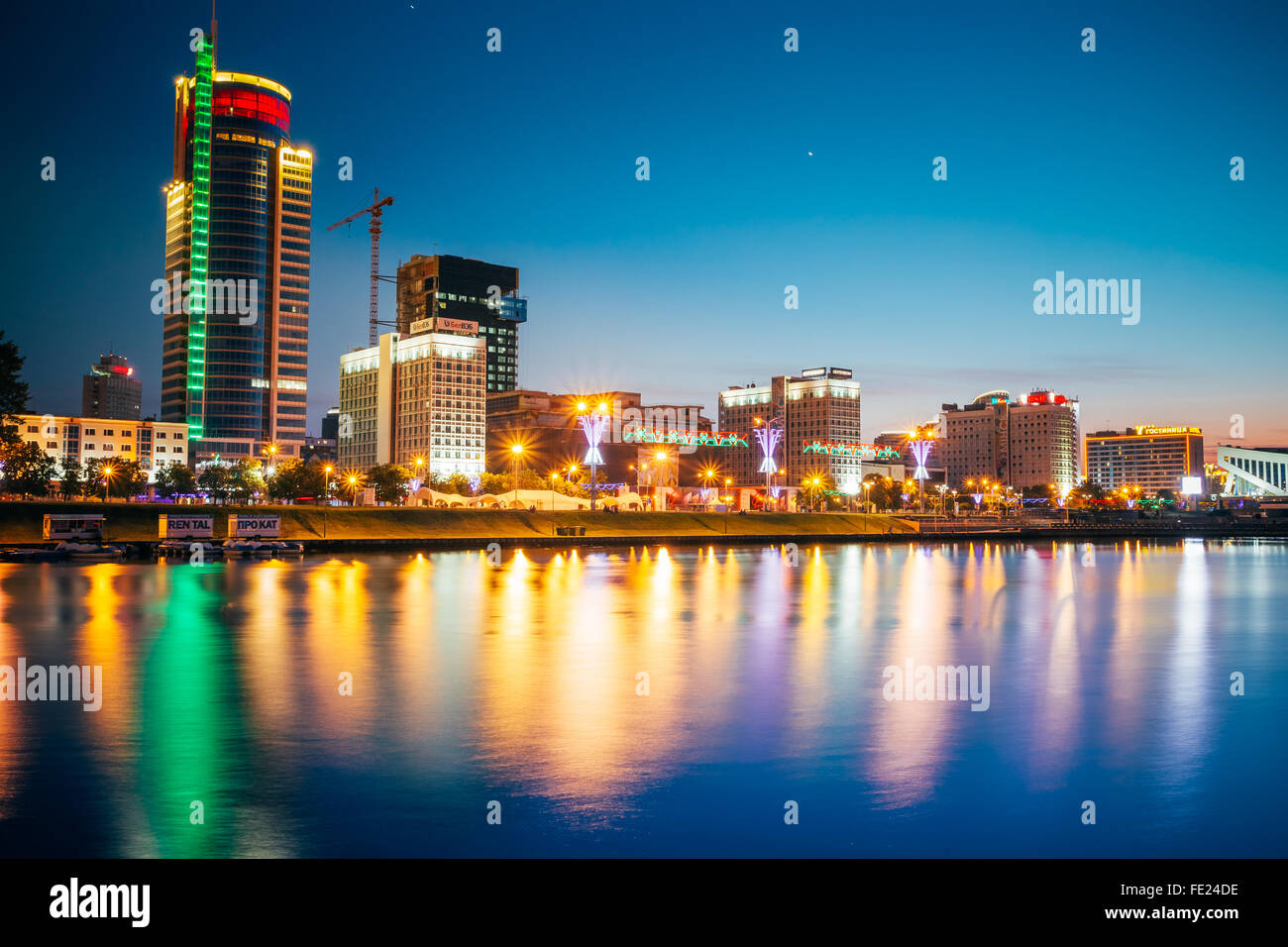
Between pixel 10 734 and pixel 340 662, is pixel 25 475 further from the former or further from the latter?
pixel 10 734

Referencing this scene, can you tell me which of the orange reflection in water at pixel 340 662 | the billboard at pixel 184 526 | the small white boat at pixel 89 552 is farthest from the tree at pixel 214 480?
the orange reflection in water at pixel 340 662

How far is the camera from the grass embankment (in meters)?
82.0

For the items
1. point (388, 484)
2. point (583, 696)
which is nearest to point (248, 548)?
point (388, 484)

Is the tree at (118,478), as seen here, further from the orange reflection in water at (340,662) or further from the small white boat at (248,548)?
the orange reflection in water at (340,662)

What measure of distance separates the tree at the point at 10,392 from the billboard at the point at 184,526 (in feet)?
43.3

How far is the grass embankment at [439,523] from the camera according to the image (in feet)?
269

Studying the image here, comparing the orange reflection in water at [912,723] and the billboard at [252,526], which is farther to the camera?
the billboard at [252,526]

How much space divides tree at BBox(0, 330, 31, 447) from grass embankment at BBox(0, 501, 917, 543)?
23.1 ft

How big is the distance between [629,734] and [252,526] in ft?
230

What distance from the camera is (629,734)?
620 inches
